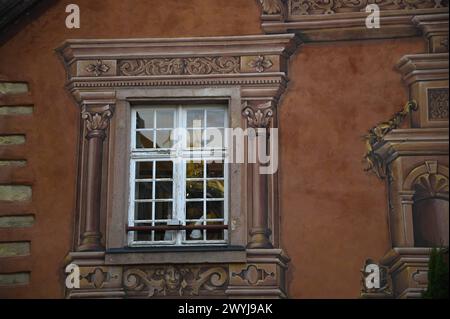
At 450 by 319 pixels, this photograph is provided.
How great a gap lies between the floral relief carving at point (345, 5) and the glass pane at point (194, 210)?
2228 mm

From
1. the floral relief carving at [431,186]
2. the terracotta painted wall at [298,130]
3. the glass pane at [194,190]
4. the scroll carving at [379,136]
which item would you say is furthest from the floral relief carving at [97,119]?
the floral relief carving at [431,186]

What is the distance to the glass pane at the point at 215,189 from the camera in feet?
→ 34.3

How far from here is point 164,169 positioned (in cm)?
1055

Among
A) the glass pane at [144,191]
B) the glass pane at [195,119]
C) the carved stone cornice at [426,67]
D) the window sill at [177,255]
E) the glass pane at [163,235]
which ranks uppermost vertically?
the carved stone cornice at [426,67]

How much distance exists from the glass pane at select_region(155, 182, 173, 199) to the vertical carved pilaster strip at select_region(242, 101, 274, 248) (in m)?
0.86

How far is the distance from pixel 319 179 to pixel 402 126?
990 millimetres

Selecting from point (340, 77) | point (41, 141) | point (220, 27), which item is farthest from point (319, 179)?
point (41, 141)

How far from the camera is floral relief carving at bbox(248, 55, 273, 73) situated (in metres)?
10.6

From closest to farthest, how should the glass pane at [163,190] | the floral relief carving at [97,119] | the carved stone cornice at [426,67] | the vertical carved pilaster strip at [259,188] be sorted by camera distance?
the vertical carved pilaster strip at [259,188] < the carved stone cornice at [426,67] < the glass pane at [163,190] < the floral relief carving at [97,119]

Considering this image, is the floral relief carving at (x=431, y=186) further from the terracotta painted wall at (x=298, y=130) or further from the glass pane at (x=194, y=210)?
the glass pane at (x=194, y=210)

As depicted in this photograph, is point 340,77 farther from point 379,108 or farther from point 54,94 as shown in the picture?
point 54,94

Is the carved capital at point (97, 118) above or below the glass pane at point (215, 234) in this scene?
above

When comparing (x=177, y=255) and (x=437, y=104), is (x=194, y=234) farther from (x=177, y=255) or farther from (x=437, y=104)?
(x=437, y=104)

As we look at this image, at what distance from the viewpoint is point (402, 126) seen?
10.3m
